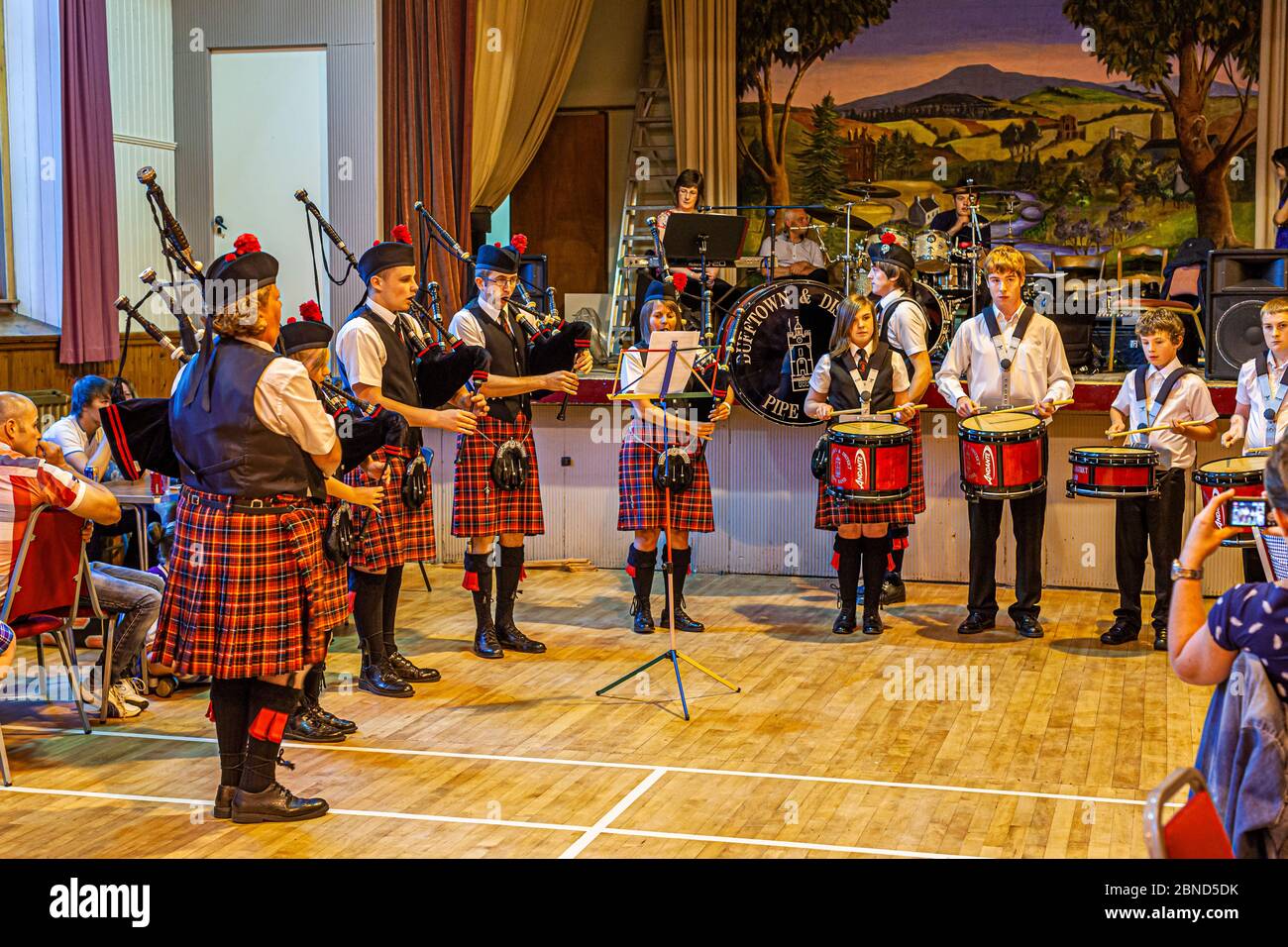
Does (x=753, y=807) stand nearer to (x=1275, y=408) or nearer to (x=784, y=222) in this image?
(x=1275, y=408)

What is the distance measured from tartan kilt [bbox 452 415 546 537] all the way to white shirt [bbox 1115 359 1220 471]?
2364 millimetres

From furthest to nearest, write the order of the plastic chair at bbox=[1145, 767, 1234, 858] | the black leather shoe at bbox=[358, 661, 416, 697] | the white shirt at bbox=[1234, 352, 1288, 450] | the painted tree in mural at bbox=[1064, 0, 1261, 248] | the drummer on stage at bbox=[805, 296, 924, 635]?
the painted tree in mural at bbox=[1064, 0, 1261, 248] → the drummer on stage at bbox=[805, 296, 924, 635] → the white shirt at bbox=[1234, 352, 1288, 450] → the black leather shoe at bbox=[358, 661, 416, 697] → the plastic chair at bbox=[1145, 767, 1234, 858]

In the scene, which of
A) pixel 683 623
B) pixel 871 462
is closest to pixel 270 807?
pixel 683 623

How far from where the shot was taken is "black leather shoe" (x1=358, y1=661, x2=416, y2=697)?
5.13m

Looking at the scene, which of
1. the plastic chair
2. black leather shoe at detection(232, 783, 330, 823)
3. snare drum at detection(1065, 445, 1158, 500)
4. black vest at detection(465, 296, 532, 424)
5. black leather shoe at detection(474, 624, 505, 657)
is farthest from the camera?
black leather shoe at detection(474, 624, 505, 657)

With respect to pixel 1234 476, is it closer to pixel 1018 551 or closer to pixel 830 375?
pixel 1018 551

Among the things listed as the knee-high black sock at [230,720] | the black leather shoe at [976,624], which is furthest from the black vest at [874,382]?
the knee-high black sock at [230,720]

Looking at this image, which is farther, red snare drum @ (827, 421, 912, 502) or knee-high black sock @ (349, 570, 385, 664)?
red snare drum @ (827, 421, 912, 502)

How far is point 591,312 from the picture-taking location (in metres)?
10.2

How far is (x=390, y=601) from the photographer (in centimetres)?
520

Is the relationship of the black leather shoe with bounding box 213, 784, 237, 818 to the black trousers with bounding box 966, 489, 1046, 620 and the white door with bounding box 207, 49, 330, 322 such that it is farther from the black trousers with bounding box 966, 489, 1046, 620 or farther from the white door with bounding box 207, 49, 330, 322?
the white door with bounding box 207, 49, 330, 322

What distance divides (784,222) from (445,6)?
282 cm

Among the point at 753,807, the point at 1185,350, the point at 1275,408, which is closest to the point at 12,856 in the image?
the point at 753,807

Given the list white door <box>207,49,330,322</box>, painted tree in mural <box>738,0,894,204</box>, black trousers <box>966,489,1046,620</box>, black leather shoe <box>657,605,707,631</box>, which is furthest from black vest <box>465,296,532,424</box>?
painted tree in mural <box>738,0,894,204</box>
